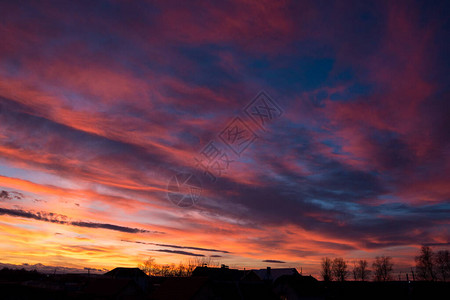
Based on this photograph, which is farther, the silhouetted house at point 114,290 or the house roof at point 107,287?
the house roof at point 107,287

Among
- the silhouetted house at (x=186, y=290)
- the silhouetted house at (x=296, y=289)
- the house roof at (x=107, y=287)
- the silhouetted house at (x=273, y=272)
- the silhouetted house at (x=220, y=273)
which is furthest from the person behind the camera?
the silhouetted house at (x=220, y=273)

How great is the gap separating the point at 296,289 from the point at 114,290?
107 ft

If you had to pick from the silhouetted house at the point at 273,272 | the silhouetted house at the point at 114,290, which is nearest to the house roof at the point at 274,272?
the silhouetted house at the point at 273,272

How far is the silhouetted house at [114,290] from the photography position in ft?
174

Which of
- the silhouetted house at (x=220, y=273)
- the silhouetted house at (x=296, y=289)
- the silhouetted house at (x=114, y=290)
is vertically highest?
the silhouetted house at (x=220, y=273)

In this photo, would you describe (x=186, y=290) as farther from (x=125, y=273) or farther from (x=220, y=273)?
(x=220, y=273)

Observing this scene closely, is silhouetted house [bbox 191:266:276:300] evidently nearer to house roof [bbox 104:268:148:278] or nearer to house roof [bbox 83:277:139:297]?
house roof [bbox 83:277:139:297]

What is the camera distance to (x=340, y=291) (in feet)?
276

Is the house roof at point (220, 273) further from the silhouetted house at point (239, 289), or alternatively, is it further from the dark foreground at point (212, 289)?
the silhouetted house at point (239, 289)

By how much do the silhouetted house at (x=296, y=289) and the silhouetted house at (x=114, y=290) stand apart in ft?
84.3

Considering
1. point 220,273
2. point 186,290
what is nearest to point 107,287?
point 186,290

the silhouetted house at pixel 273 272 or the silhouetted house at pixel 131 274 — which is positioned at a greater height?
the silhouetted house at pixel 273 272

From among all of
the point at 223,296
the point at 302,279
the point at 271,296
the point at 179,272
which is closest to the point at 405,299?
the point at 302,279

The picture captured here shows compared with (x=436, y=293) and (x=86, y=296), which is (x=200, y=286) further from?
(x=436, y=293)
